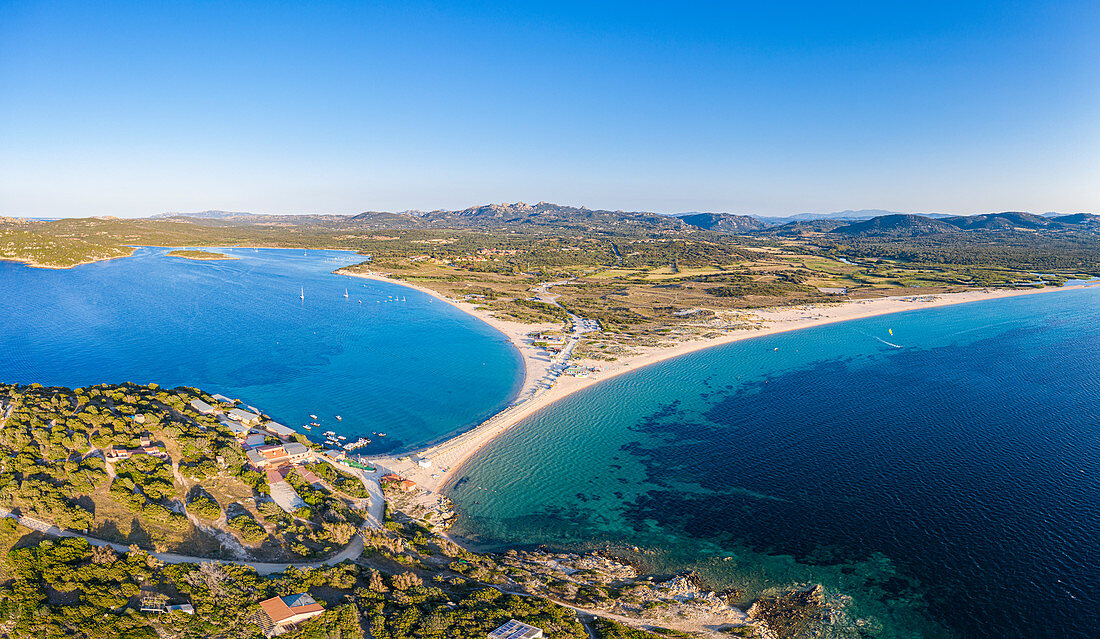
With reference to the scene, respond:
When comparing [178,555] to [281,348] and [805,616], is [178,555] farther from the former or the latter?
[281,348]

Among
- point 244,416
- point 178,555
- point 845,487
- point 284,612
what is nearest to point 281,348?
point 244,416

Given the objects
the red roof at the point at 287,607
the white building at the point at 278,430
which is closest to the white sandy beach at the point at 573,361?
the white building at the point at 278,430

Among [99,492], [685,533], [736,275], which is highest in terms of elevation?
[736,275]

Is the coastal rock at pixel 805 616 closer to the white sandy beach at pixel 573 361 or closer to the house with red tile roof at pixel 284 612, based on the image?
the house with red tile roof at pixel 284 612

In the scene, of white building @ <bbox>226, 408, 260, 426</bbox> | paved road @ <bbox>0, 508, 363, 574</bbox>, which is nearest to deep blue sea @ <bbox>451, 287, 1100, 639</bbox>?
paved road @ <bbox>0, 508, 363, 574</bbox>

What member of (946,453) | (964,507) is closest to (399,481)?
(964,507)

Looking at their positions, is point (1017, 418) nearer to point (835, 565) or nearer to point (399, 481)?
point (835, 565)
